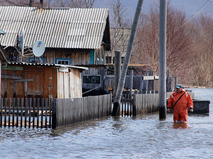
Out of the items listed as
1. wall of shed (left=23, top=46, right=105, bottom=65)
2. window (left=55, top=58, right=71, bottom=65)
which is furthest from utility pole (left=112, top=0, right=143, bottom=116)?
window (left=55, top=58, right=71, bottom=65)

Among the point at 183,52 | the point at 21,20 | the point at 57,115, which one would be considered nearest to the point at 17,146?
the point at 57,115

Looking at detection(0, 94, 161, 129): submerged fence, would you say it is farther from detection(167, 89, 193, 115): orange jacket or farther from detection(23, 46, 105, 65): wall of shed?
detection(23, 46, 105, 65): wall of shed

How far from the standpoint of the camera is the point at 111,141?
13.2 m

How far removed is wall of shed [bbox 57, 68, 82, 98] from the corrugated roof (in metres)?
5.98

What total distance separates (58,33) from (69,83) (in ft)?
31.0

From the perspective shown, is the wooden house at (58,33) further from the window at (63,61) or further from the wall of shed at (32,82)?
the wall of shed at (32,82)

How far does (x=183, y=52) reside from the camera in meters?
61.6

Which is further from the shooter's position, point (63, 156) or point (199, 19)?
point (199, 19)

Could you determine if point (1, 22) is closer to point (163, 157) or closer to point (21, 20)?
point (21, 20)

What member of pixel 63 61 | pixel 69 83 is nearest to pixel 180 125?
pixel 69 83

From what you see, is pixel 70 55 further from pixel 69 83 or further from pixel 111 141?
pixel 111 141

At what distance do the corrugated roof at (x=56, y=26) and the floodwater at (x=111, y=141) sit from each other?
14.4m

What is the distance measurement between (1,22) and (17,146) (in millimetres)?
22749

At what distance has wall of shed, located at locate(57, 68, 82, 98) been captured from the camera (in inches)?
871
